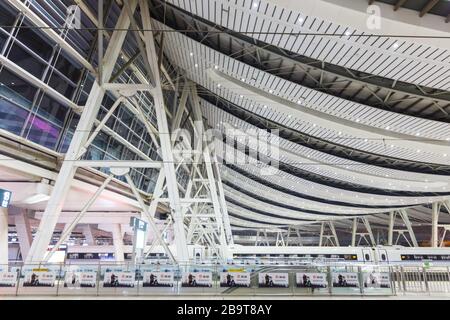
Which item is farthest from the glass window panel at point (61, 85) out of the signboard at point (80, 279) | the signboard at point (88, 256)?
the signboard at point (88, 256)

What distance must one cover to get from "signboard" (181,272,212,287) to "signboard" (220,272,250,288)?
1.42 feet

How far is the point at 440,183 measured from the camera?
1152 inches

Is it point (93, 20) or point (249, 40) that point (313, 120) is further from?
point (93, 20)

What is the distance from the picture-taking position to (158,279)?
10.4 metres

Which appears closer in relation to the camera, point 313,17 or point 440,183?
point 313,17

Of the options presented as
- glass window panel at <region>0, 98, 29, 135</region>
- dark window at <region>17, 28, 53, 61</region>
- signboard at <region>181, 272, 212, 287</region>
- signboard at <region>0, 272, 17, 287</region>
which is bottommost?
signboard at <region>0, 272, 17, 287</region>

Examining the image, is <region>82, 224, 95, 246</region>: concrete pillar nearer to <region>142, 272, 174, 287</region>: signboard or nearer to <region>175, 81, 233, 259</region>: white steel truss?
<region>175, 81, 233, 259</region>: white steel truss

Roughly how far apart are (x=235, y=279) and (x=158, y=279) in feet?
8.46

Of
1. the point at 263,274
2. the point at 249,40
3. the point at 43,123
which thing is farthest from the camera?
the point at 249,40

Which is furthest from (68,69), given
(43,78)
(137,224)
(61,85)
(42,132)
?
(137,224)

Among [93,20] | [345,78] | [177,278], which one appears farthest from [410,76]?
[93,20]

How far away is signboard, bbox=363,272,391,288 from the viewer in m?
9.83

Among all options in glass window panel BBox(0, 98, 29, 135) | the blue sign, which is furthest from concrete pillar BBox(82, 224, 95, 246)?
glass window panel BBox(0, 98, 29, 135)

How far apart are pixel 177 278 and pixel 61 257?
1625 cm
